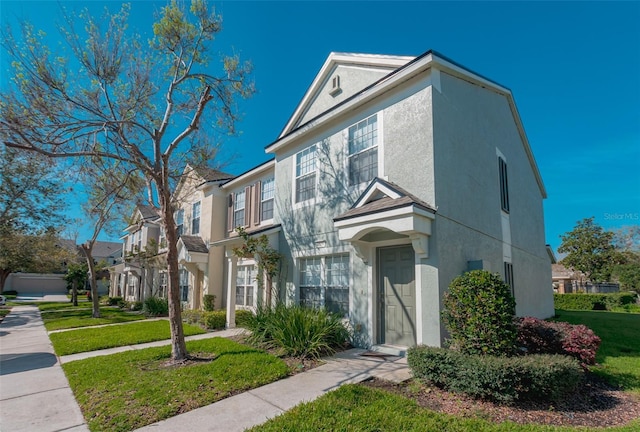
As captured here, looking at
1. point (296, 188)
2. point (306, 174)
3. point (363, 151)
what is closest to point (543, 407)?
point (363, 151)

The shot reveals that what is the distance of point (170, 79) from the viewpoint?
10.2 meters

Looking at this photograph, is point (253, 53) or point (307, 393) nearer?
point (307, 393)

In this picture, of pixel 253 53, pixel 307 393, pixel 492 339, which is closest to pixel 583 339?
pixel 492 339

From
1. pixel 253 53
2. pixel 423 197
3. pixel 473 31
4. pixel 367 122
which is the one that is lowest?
pixel 423 197

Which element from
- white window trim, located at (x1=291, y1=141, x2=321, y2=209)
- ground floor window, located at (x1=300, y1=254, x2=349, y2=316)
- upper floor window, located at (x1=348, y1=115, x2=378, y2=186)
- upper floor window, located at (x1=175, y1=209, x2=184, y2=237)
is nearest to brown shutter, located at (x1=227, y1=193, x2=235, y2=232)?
upper floor window, located at (x1=175, y1=209, x2=184, y2=237)

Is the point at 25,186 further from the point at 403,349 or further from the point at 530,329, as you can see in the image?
the point at 530,329

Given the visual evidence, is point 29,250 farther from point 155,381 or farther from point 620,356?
point 620,356

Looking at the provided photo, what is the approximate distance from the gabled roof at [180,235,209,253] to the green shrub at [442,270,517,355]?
13529mm

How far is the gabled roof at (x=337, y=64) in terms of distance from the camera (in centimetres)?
984

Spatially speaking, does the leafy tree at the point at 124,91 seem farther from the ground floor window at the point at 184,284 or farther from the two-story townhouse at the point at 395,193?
the ground floor window at the point at 184,284

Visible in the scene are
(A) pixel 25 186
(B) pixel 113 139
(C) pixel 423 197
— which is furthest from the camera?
(A) pixel 25 186

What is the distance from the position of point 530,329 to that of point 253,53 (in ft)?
34.1

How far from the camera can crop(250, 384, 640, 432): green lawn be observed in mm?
4434

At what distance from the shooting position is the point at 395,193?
8.05 meters
